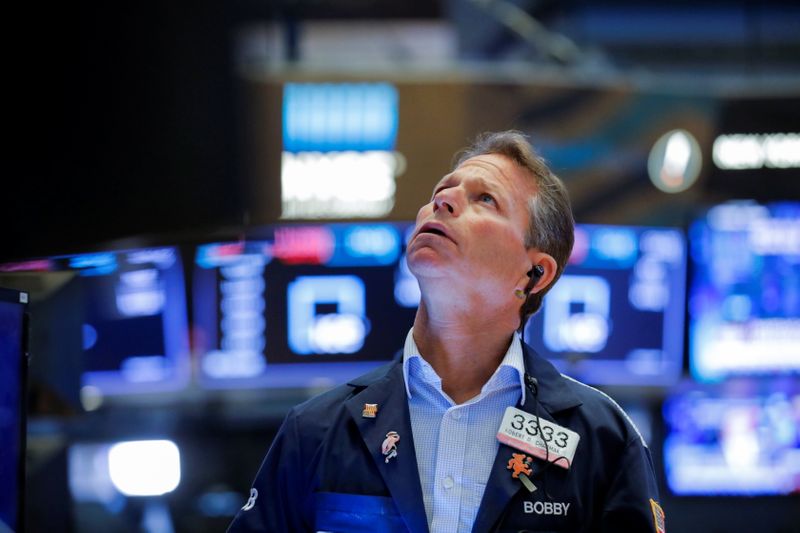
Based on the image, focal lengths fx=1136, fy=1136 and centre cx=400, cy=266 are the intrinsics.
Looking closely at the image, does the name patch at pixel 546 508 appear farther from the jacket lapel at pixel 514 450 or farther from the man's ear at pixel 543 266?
the man's ear at pixel 543 266

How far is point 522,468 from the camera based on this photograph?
67.6 inches

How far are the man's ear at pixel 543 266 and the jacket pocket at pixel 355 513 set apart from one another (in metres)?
0.47

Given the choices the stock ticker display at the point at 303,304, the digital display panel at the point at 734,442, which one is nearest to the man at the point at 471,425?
the stock ticker display at the point at 303,304

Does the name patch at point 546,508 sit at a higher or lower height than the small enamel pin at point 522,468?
lower

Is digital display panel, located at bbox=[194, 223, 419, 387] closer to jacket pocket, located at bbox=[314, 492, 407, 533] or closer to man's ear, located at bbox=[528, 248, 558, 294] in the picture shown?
man's ear, located at bbox=[528, 248, 558, 294]

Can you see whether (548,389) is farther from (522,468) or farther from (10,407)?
(10,407)

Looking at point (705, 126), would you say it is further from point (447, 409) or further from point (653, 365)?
point (447, 409)

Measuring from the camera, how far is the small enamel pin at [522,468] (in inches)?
67.2

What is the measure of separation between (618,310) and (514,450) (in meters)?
4.23

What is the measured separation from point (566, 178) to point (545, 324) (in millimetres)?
747

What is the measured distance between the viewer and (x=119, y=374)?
17.9 ft

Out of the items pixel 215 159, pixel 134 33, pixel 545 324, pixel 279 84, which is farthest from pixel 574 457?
pixel 545 324

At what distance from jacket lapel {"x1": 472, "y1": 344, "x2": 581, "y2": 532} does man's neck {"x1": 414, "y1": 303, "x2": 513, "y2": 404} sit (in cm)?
7

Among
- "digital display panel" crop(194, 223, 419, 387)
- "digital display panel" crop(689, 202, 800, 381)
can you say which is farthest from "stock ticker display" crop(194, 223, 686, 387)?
"digital display panel" crop(689, 202, 800, 381)
